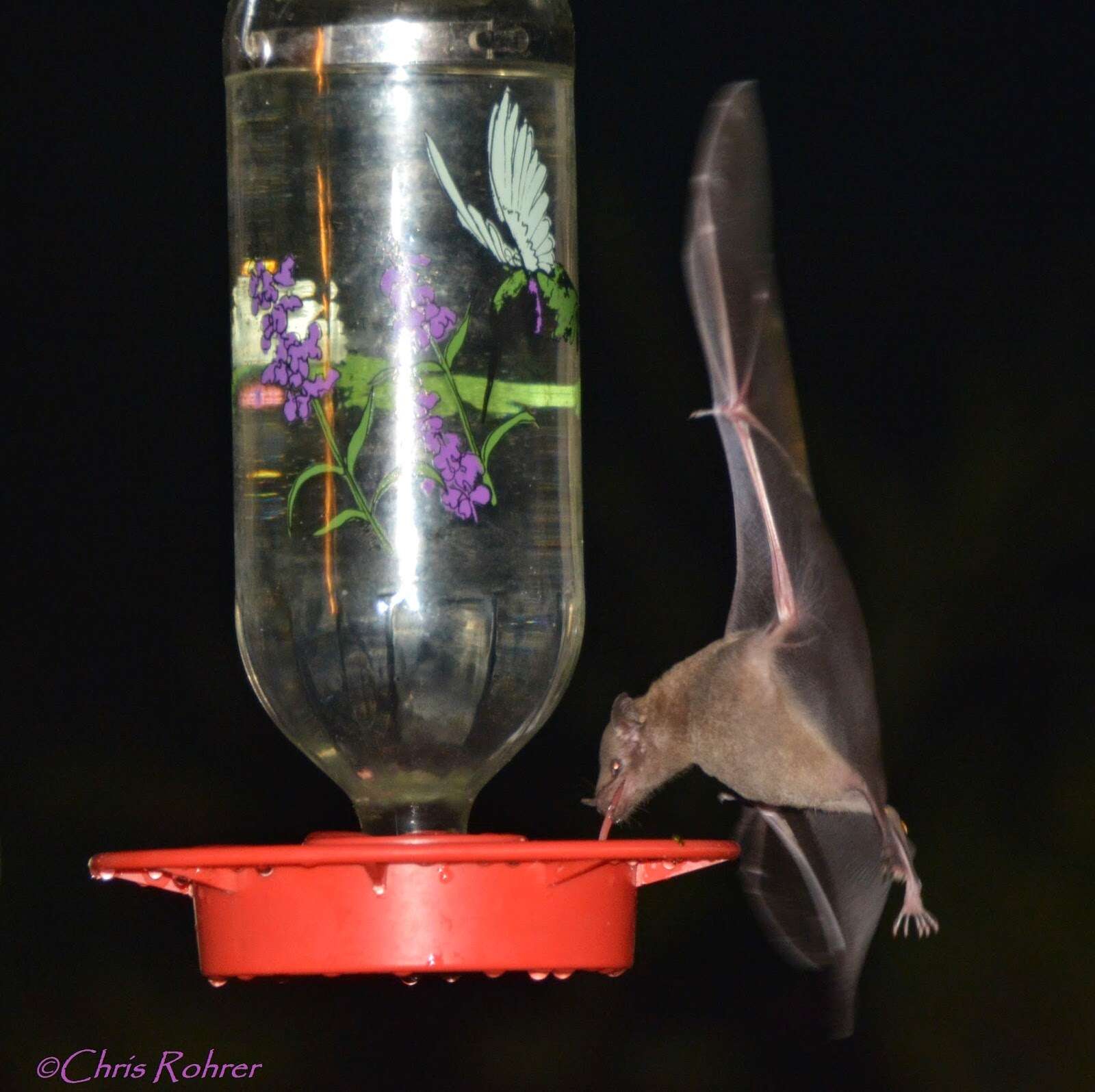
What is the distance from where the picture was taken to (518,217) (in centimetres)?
272

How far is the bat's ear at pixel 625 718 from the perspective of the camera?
3.84m

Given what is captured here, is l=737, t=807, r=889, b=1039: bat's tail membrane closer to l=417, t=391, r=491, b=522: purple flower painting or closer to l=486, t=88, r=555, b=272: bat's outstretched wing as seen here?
l=417, t=391, r=491, b=522: purple flower painting

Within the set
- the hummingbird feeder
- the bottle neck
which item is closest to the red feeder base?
the hummingbird feeder

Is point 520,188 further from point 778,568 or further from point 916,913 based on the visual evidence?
point 916,913

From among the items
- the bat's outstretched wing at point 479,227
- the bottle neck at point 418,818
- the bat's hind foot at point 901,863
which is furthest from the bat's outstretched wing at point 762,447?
the bottle neck at point 418,818

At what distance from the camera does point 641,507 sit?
6102 mm

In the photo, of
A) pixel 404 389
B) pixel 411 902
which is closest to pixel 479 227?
pixel 404 389

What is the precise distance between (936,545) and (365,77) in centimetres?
339

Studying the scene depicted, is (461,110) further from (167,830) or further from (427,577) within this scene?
(167,830)

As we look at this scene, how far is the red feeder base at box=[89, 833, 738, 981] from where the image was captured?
90.0 inches

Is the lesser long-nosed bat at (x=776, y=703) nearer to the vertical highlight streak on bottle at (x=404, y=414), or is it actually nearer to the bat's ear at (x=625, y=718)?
the bat's ear at (x=625, y=718)

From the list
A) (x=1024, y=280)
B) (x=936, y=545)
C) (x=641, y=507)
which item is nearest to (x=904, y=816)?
(x=936, y=545)

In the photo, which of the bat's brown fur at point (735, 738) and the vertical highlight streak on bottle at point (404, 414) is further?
the bat's brown fur at point (735, 738)

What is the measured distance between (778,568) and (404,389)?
114 cm
